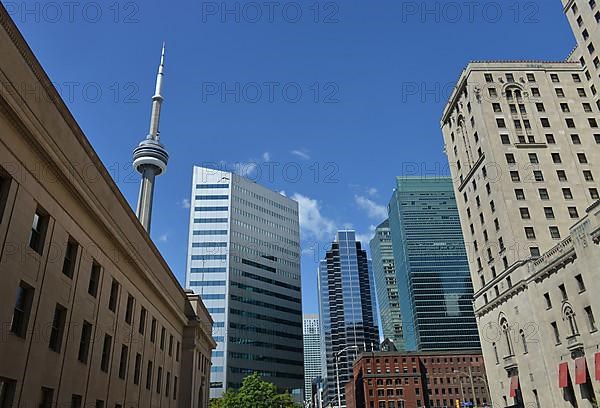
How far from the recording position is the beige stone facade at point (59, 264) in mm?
16953

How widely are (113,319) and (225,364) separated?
96.2 m

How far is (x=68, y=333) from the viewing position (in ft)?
68.9

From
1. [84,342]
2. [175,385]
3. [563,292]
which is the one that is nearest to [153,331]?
[175,385]

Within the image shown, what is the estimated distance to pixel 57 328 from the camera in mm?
20531

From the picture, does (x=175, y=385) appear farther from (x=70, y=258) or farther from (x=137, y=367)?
(x=70, y=258)

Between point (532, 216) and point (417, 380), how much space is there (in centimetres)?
9553

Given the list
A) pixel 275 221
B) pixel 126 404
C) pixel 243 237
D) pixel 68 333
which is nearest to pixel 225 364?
pixel 243 237

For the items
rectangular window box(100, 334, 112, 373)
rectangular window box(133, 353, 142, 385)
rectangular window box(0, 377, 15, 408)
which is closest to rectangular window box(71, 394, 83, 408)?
rectangular window box(100, 334, 112, 373)

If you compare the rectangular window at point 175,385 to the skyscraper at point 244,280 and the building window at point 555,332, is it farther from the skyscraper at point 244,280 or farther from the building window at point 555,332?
the skyscraper at point 244,280

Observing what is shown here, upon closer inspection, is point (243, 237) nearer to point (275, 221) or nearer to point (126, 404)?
point (275, 221)

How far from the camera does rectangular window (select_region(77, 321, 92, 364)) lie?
75.2 feet

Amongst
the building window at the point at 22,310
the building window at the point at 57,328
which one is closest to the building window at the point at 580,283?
the building window at the point at 57,328

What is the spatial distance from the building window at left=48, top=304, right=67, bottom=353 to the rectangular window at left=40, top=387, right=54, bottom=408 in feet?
5.29

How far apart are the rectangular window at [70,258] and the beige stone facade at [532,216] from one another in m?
39.8
